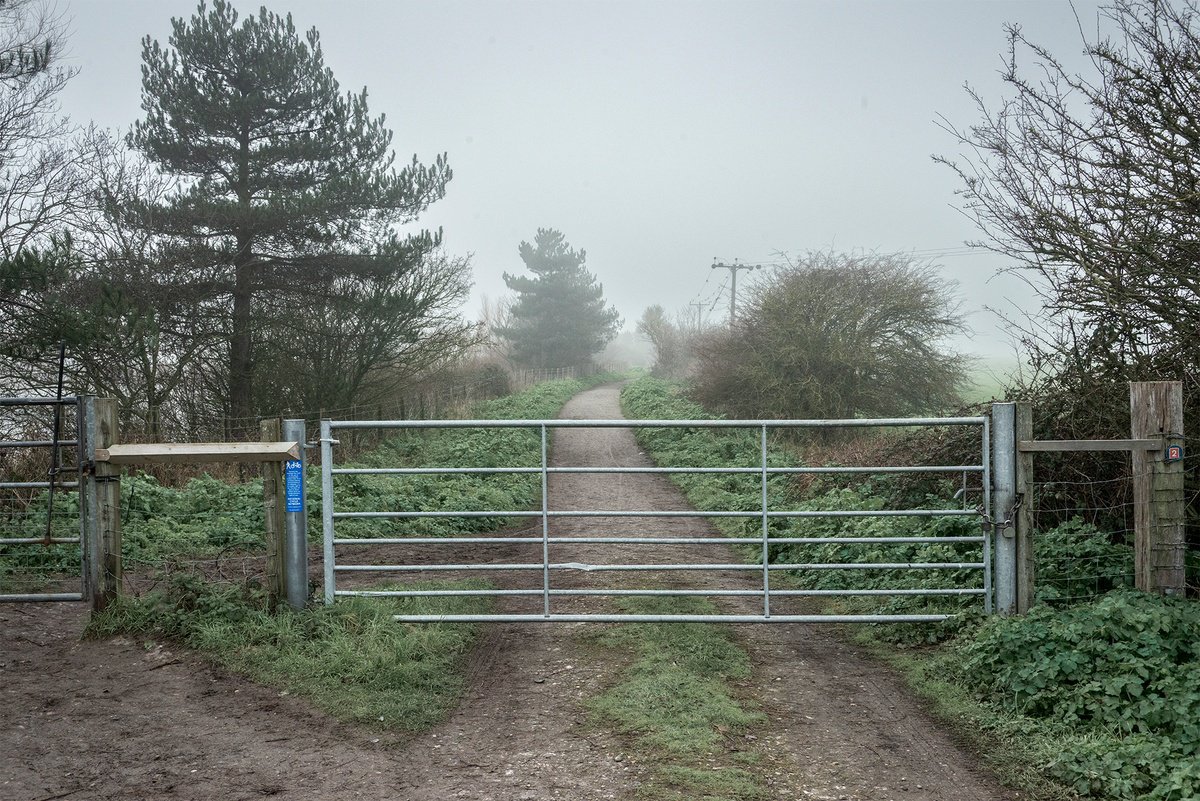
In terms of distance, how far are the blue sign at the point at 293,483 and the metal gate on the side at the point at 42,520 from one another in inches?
61.1

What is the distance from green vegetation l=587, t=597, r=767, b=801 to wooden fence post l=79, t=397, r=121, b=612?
3631mm

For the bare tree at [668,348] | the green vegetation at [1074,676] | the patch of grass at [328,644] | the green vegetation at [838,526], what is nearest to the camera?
the green vegetation at [1074,676]

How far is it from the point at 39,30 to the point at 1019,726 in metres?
16.8

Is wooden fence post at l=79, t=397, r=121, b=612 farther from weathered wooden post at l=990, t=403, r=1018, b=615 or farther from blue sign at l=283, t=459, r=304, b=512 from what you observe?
weathered wooden post at l=990, t=403, r=1018, b=615

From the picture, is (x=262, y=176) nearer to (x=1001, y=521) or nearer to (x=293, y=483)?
(x=293, y=483)

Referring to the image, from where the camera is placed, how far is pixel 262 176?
60.0 ft

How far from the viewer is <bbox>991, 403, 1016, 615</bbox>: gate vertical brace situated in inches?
222

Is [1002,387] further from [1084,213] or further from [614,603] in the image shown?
[614,603]

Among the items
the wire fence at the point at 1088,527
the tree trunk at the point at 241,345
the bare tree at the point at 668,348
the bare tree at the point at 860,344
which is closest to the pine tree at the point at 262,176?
the tree trunk at the point at 241,345

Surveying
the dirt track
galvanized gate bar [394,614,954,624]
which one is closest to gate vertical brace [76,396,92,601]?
the dirt track

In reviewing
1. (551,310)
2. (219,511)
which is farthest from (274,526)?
(551,310)

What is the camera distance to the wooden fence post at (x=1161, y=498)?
5.40 metres

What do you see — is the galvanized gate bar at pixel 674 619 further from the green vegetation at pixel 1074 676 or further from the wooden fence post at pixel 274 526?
the wooden fence post at pixel 274 526

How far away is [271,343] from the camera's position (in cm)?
1873
